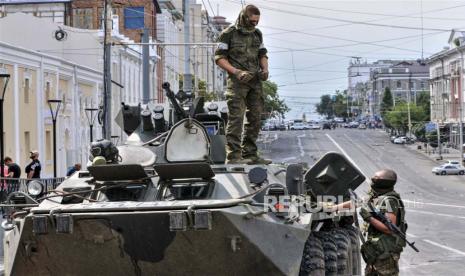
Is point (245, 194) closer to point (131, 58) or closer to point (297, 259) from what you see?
point (297, 259)

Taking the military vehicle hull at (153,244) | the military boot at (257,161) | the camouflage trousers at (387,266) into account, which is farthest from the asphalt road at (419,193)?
the military vehicle hull at (153,244)

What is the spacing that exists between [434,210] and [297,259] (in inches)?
1102

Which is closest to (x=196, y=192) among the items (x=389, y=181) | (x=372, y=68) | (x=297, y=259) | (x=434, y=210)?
(x=297, y=259)

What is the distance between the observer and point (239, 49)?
1155 cm

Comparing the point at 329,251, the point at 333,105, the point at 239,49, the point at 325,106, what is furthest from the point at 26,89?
the point at 325,106

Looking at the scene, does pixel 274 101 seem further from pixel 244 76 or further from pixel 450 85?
pixel 244 76

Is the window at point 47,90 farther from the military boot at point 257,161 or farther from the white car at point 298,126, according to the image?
the white car at point 298,126

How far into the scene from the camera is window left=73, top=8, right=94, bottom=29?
55688 mm

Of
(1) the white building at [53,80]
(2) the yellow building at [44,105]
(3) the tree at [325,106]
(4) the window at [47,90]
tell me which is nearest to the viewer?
(2) the yellow building at [44,105]

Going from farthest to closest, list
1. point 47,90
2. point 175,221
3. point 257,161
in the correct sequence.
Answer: point 47,90 → point 257,161 → point 175,221

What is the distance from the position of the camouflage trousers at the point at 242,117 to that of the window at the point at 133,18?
4570 centimetres

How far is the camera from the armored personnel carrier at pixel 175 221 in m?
8.48

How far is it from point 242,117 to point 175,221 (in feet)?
10.6

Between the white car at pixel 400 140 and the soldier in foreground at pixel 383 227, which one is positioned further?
the white car at pixel 400 140
